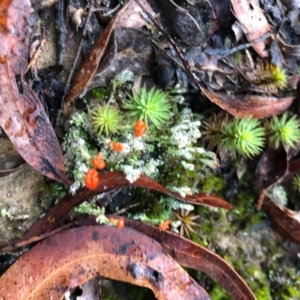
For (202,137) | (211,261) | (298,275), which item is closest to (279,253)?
(298,275)

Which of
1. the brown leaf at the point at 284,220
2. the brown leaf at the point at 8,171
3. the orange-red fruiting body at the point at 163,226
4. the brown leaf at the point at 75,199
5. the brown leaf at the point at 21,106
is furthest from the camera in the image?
the brown leaf at the point at 284,220

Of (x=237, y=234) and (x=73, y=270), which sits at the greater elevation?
(x=73, y=270)

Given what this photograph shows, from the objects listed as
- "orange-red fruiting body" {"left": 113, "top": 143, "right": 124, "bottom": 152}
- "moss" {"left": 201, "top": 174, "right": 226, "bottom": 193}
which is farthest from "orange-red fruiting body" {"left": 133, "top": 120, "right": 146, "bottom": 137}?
"moss" {"left": 201, "top": 174, "right": 226, "bottom": 193}

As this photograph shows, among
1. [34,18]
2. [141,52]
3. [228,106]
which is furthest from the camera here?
[228,106]

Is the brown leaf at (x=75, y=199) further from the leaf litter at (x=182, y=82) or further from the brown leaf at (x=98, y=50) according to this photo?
the brown leaf at (x=98, y=50)

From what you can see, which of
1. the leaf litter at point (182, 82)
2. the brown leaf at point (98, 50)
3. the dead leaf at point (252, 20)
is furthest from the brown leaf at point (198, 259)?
the dead leaf at point (252, 20)

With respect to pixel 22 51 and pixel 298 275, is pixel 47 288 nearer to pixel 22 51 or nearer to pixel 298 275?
pixel 22 51

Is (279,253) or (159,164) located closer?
(159,164)
